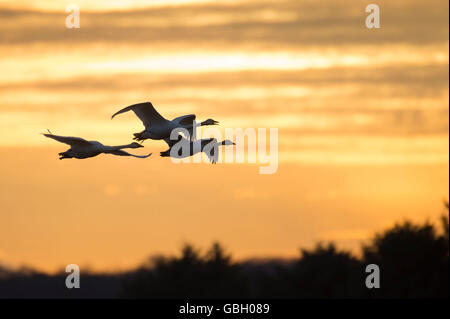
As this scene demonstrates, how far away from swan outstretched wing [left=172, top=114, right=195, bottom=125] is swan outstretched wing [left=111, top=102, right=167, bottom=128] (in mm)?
1216

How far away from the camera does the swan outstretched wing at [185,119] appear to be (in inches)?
1756

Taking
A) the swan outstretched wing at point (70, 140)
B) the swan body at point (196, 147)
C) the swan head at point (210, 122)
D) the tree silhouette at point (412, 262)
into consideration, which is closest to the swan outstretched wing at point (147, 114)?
the swan body at point (196, 147)

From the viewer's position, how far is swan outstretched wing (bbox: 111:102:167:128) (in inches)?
1673

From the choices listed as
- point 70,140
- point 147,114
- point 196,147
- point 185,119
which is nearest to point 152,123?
point 147,114

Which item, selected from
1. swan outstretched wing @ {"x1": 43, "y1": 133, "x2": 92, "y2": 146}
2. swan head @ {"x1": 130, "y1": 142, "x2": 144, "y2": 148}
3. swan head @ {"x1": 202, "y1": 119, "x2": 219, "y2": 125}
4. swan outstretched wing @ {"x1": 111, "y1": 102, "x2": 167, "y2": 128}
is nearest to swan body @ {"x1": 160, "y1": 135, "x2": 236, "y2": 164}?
swan head @ {"x1": 130, "y1": 142, "x2": 144, "y2": 148}

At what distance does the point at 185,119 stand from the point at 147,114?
2415mm

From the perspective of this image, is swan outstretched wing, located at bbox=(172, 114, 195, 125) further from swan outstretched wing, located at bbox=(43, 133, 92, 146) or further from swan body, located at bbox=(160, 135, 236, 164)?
swan outstretched wing, located at bbox=(43, 133, 92, 146)

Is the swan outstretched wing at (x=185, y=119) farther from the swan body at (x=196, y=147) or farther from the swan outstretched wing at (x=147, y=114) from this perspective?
the swan outstretched wing at (x=147, y=114)

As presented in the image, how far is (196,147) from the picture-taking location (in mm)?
43656

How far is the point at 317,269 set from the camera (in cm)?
12794

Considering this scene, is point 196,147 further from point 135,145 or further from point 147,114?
point 135,145
